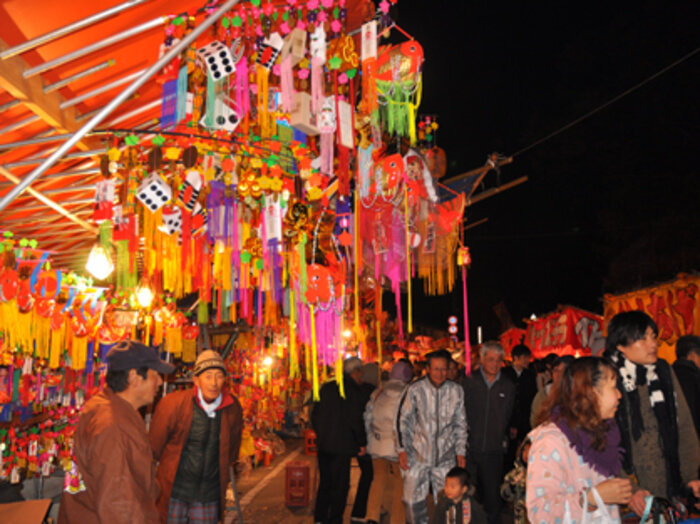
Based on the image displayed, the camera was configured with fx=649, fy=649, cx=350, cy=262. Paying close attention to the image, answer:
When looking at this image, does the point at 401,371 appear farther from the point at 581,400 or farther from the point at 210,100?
the point at 581,400

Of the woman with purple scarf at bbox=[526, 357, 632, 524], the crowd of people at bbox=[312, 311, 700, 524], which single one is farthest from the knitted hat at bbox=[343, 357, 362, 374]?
the woman with purple scarf at bbox=[526, 357, 632, 524]

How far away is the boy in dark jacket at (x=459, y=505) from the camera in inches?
191

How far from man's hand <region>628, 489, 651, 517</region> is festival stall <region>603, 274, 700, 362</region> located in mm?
7084

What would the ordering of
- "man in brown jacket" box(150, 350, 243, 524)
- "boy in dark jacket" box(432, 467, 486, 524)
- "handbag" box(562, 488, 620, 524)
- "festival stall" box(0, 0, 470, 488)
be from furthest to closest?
1. "boy in dark jacket" box(432, 467, 486, 524)
2. "man in brown jacket" box(150, 350, 243, 524)
3. "festival stall" box(0, 0, 470, 488)
4. "handbag" box(562, 488, 620, 524)

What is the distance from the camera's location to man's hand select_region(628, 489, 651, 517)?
114 inches

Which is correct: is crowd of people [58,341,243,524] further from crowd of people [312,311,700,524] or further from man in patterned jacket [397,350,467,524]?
man in patterned jacket [397,350,467,524]

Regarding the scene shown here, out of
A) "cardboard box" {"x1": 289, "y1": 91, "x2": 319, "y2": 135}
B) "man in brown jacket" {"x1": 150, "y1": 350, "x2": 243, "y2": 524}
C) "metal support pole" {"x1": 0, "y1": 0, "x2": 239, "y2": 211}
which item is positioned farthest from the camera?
"man in brown jacket" {"x1": 150, "y1": 350, "x2": 243, "y2": 524}

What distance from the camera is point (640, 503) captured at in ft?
9.56

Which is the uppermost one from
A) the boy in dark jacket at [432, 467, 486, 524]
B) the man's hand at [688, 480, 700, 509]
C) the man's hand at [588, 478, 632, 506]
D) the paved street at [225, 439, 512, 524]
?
the man's hand at [588, 478, 632, 506]

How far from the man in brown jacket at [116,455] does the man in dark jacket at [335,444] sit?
3.94m

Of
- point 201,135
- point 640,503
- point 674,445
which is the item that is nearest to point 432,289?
point 201,135

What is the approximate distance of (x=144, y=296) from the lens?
8.08 metres

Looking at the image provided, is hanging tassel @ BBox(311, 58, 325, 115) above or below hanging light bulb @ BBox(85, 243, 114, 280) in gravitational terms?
above

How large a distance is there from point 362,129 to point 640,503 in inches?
120
